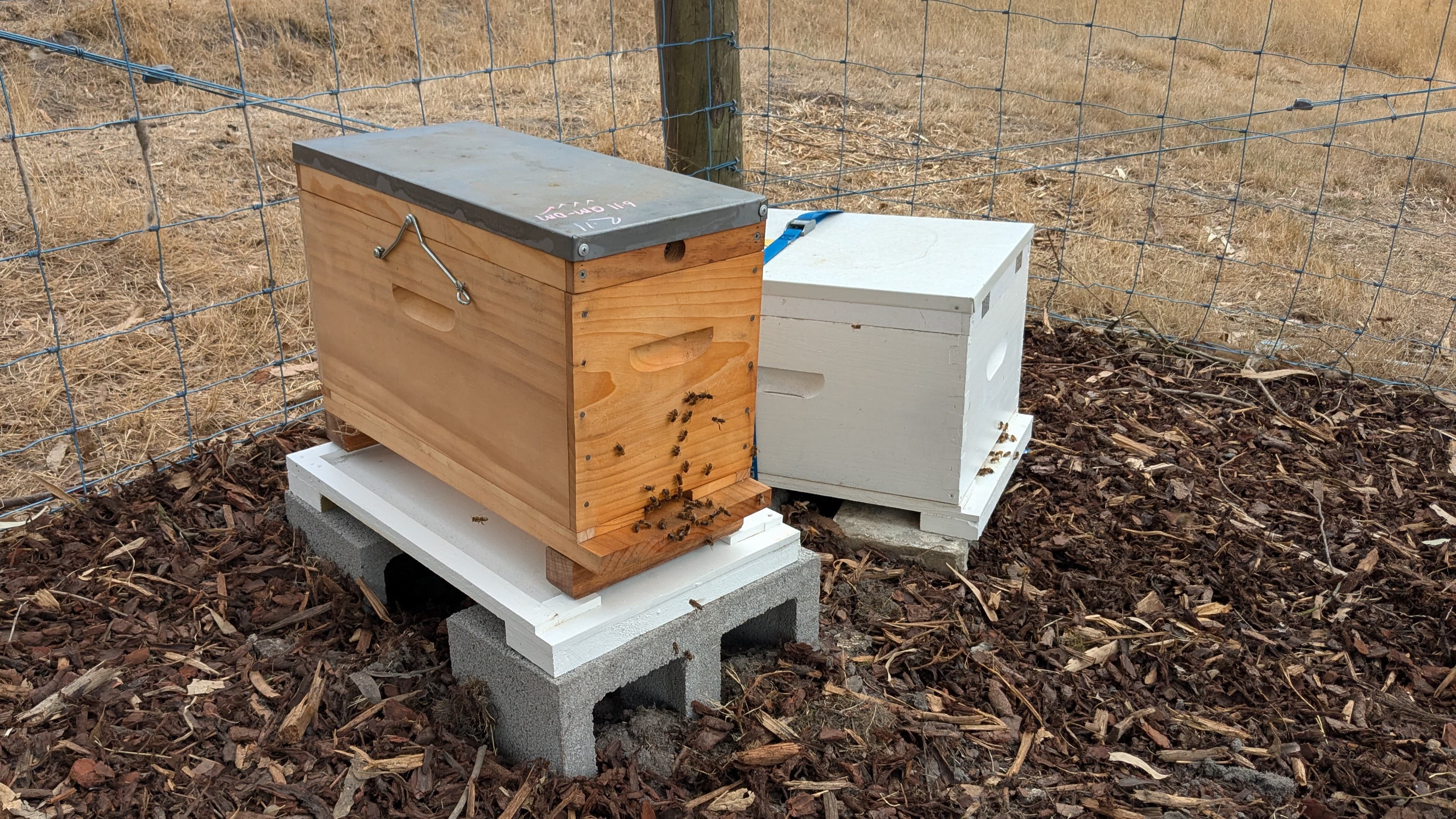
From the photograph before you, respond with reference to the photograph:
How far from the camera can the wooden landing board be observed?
2.21 m

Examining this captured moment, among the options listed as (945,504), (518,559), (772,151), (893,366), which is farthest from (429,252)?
(772,151)

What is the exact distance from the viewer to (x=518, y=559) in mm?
2414

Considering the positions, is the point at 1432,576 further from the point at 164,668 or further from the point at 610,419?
the point at 164,668

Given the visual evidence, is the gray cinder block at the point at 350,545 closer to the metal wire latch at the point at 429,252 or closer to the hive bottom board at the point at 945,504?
the metal wire latch at the point at 429,252

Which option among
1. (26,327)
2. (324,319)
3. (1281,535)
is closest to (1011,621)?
(1281,535)

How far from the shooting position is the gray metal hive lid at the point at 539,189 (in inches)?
77.1

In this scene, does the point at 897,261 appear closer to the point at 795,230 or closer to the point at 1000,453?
the point at 795,230

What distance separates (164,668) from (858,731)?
61.0 inches

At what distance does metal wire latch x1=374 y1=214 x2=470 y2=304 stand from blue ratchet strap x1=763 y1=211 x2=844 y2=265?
113 centimetres

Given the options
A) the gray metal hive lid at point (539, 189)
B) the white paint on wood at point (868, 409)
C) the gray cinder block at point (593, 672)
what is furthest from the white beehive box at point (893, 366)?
the gray metal hive lid at point (539, 189)

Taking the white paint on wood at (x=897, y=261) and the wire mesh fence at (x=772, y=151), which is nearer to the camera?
the white paint on wood at (x=897, y=261)

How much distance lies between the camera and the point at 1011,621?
301 cm

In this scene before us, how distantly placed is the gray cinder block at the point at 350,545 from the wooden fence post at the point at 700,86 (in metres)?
1.92

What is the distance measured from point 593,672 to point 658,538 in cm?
29
